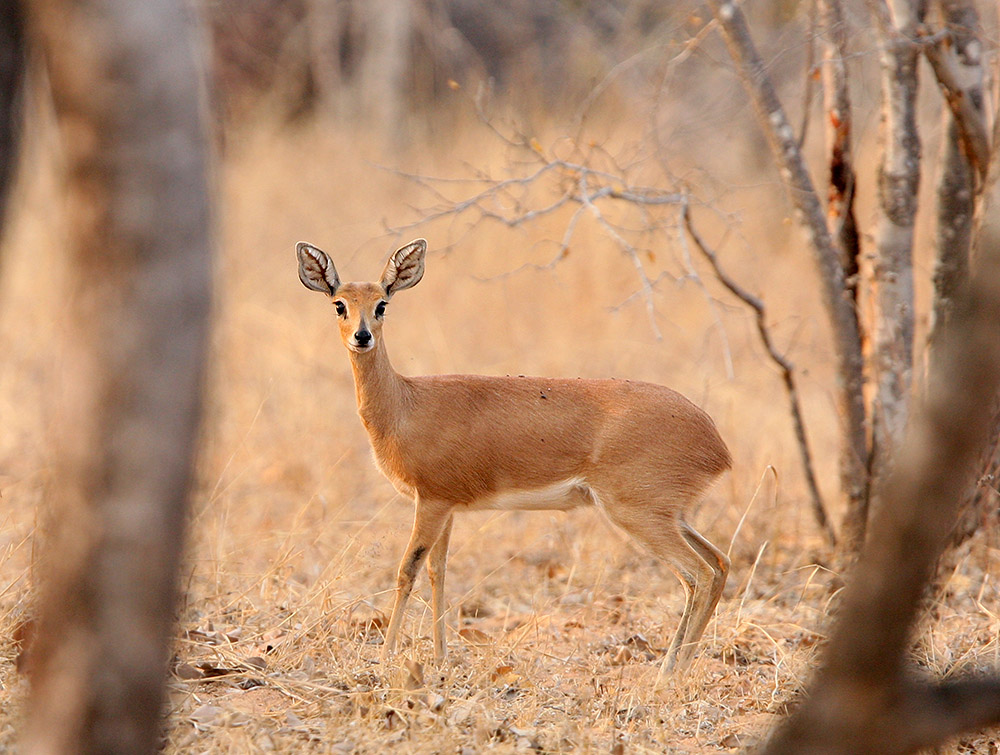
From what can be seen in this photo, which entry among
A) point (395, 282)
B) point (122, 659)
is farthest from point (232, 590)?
point (122, 659)

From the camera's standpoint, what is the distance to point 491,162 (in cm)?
1255

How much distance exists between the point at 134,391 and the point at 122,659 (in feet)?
1.70

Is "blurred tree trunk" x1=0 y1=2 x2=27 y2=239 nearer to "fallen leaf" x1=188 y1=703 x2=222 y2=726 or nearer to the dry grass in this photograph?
the dry grass

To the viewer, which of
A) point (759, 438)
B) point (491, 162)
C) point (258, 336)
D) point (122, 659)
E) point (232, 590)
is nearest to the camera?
point (122, 659)

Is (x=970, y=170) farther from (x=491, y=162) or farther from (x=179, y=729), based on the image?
(x=491, y=162)

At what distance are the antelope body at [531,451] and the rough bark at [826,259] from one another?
1.02m

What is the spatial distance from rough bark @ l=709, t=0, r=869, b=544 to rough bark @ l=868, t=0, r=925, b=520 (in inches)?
4.7

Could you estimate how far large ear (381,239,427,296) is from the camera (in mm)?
4637

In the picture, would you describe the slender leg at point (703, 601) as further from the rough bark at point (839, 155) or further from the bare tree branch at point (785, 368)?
the rough bark at point (839, 155)

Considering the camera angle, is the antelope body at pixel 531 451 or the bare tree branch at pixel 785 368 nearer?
the antelope body at pixel 531 451

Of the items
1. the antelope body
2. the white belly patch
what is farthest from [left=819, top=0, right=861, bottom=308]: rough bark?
the white belly patch

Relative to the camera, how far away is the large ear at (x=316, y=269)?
4.53 m

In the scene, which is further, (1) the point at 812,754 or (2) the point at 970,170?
(2) the point at 970,170

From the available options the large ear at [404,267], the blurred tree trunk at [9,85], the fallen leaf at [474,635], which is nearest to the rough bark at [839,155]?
the large ear at [404,267]
